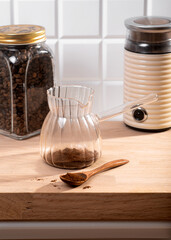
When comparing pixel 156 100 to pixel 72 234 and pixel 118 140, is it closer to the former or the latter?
pixel 118 140

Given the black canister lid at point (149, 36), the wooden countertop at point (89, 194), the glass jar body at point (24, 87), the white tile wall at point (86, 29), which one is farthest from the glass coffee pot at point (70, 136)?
the white tile wall at point (86, 29)

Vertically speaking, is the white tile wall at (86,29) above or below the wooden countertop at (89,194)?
A: above

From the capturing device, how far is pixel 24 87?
1.13 m

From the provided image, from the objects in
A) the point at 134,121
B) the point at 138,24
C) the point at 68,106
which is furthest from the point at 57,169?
the point at 138,24

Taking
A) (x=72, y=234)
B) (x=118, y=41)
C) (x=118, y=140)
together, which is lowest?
(x=72, y=234)

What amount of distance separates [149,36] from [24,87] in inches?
13.8

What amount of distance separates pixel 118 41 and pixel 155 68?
24cm

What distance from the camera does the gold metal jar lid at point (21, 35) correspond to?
43.1 inches

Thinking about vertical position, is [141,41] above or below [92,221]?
above

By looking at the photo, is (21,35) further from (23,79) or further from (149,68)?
(149,68)

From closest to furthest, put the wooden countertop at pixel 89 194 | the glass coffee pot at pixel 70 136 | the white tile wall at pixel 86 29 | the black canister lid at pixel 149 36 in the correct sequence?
the wooden countertop at pixel 89 194
the glass coffee pot at pixel 70 136
the black canister lid at pixel 149 36
the white tile wall at pixel 86 29

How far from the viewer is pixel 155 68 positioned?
3.80 feet

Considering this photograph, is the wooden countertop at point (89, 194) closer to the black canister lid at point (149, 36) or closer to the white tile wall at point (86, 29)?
the black canister lid at point (149, 36)

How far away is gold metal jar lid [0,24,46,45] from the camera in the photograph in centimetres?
110
